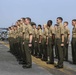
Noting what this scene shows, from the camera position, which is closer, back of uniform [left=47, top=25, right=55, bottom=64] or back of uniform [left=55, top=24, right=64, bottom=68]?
back of uniform [left=55, top=24, right=64, bottom=68]

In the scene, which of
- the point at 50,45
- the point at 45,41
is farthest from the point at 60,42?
the point at 45,41

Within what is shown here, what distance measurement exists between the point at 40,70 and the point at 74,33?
3253mm

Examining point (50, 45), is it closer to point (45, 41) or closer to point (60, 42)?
point (60, 42)

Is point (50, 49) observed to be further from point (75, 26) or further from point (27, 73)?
point (27, 73)

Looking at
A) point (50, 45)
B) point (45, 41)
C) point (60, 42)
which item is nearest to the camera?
point (60, 42)

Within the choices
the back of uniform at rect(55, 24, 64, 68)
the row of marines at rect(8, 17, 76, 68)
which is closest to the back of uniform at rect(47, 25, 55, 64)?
the row of marines at rect(8, 17, 76, 68)

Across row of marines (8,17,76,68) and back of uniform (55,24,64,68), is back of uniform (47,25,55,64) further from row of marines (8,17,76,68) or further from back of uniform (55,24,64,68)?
back of uniform (55,24,64,68)

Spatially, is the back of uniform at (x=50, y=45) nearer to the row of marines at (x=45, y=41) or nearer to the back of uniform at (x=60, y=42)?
the row of marines at (x=45, y=41)

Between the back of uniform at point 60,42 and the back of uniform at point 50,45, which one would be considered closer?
the back of uniform at point 60,42

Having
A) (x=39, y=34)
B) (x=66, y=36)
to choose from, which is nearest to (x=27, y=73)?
(x=66, y=36)

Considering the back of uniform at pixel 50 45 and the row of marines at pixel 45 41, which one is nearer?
→ the row of marines at pixel 45 41

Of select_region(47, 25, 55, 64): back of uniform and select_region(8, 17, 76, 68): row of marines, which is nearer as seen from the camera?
select_region(8, 17, 76, 68): row of marines

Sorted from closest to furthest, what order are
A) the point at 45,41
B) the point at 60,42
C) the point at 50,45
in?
the point at 60,42, the point at 50,45, the point at 45,41

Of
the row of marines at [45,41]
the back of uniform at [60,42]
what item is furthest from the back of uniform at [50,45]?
the back of uniform at [60,42]
